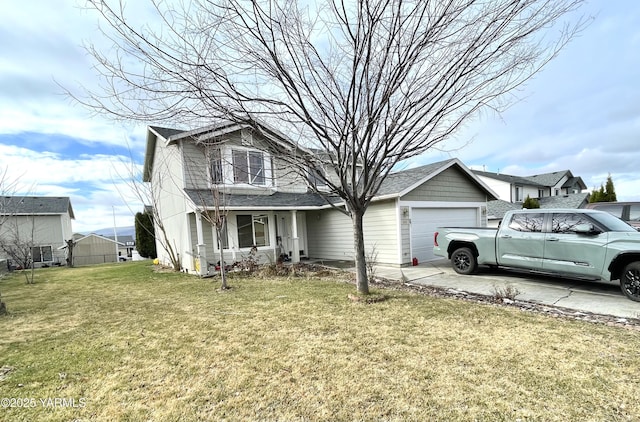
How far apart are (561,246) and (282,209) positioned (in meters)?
8.93

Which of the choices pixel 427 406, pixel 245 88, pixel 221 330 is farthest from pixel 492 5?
pixel 221 330

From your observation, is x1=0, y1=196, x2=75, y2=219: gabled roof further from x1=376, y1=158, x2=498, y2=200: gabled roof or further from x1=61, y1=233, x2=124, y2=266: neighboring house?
x1=376, y1=158, x2=498, y2=200: gabled roof

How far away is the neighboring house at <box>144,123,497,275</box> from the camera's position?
34.9ft

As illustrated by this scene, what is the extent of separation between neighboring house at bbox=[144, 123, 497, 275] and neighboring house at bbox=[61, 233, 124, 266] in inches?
876

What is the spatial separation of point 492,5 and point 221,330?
6558 mm

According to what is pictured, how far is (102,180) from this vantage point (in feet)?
53.6

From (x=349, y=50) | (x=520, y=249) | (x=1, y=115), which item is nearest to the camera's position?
(x=349, y=50)

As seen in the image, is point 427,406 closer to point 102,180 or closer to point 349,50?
point 349,50

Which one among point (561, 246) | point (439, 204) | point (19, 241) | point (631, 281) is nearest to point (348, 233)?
point (439, 204)

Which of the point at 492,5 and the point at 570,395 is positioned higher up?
the point at 492,5

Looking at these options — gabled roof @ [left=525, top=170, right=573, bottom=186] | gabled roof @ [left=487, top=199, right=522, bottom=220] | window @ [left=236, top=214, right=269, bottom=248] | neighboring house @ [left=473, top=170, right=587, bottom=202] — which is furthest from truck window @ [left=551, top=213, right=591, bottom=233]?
gabled roof @ [left=525, top=170, right=573, bottom=186]

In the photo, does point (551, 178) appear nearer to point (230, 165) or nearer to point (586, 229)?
point (586, 229)

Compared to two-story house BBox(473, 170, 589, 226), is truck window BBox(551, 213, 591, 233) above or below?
below

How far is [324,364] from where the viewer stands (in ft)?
11.3
